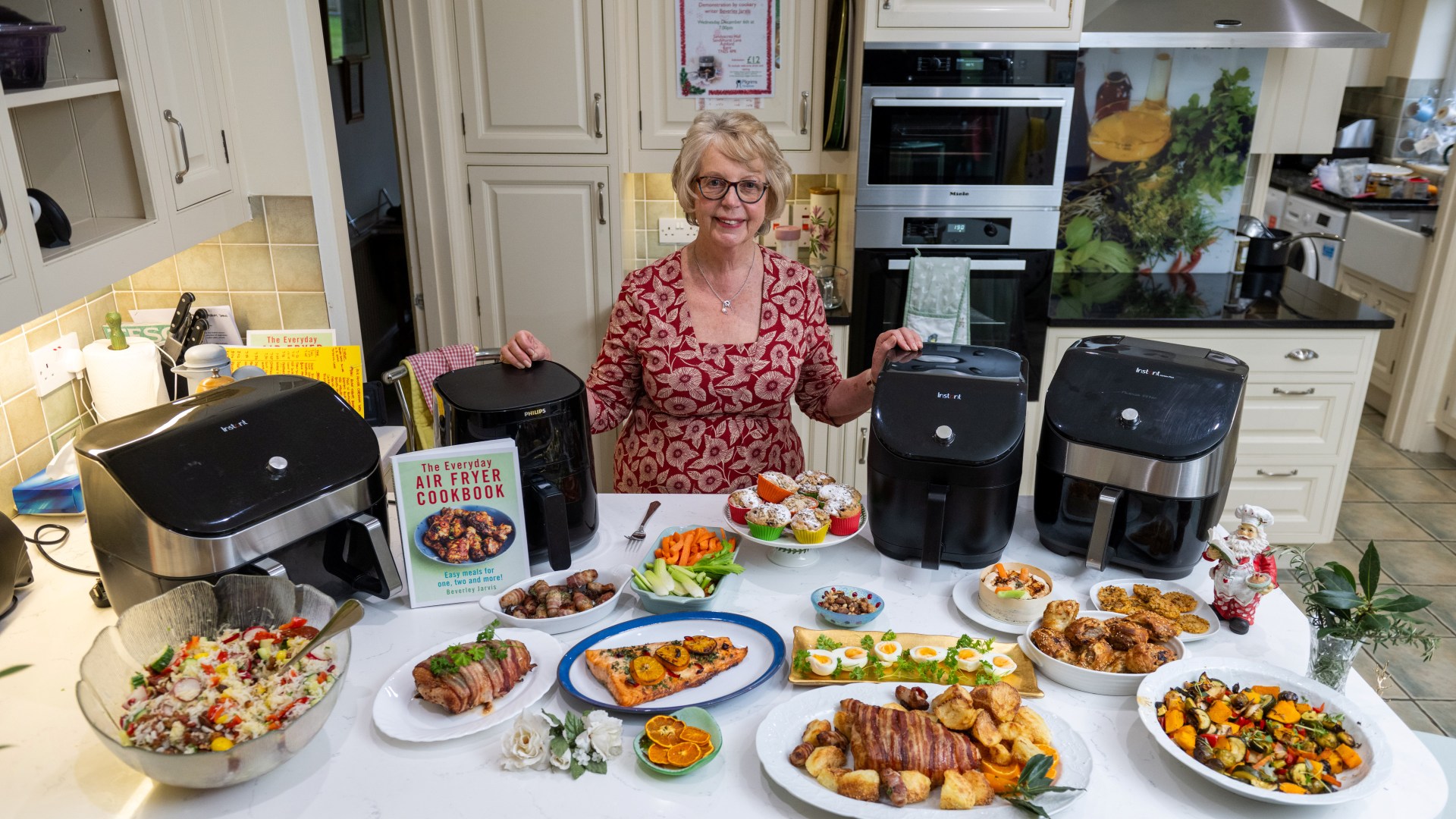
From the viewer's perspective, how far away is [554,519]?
5.00 feet

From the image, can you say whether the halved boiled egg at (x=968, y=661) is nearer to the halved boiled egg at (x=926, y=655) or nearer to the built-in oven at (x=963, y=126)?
the halved boiled egg at (x=926, y=655)

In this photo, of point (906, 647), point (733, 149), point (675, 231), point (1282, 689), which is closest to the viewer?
point (1282, 689)

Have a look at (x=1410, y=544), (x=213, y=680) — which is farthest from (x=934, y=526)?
(x=1410, y=544)

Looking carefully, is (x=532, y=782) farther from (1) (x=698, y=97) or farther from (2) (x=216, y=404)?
(1) (x=698, y=97)

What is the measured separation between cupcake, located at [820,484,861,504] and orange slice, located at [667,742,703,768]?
538 millimetres

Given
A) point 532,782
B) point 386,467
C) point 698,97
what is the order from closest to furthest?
point 532,782 → point 386,467 → point 698,97

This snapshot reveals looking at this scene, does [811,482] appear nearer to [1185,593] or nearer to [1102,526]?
[1102,526]

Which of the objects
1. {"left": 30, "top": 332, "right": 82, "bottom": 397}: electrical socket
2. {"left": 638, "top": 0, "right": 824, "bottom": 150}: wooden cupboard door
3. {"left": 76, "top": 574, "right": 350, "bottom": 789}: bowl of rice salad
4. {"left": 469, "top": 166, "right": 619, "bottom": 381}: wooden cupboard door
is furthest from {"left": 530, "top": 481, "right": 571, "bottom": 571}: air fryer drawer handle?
{"left": 638, "top": 0, "right": 824, "bottom": 150}: wooden cupboard door

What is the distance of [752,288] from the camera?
7.00 ft

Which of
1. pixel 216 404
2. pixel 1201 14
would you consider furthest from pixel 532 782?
pixel 1201 14

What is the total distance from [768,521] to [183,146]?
129 centimetres

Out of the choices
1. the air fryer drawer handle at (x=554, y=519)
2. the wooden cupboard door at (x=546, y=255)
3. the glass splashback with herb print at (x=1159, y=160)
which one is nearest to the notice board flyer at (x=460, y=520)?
the air fryer drawer handle at (x=554, y=519)

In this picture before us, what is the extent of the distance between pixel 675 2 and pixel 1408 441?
376 cm

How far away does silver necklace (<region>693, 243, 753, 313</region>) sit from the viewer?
2113 millimetres
